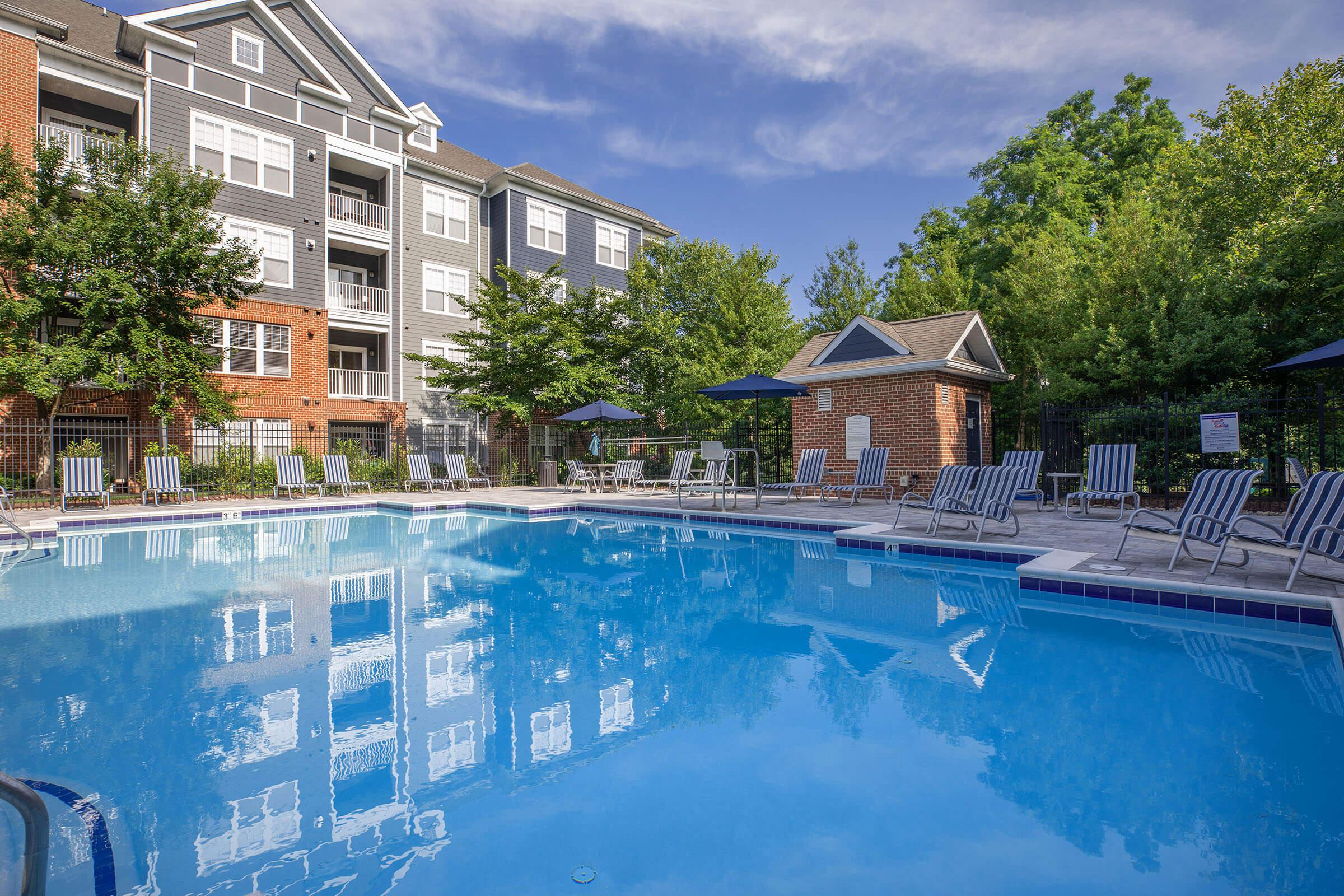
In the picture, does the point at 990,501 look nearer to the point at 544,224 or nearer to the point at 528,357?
the point at 528,357

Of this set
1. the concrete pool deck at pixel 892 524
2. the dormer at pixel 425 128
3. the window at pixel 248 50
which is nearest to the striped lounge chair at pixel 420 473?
the concrete pool deck at pixel 892 524

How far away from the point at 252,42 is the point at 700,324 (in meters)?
15.9

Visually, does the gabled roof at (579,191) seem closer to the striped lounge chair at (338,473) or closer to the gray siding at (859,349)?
the striped lounge chair at (338,473)

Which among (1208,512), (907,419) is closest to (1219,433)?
(907,419)

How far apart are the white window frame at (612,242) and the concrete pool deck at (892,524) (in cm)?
1126

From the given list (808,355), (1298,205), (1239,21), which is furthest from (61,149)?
(1239,21)

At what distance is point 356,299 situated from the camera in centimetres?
2123

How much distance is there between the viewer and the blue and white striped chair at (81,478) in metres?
13.0

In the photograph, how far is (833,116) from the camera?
1728 centimetres

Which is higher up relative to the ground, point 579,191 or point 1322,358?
point 579,191

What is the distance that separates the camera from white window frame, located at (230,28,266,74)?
61.0 feet

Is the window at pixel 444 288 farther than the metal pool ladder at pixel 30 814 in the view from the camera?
Yes

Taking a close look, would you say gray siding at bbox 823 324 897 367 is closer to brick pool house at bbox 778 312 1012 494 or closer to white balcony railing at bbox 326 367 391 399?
brick pool house at bbox 778 312 1012 494

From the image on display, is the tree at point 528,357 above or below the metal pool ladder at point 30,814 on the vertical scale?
above
